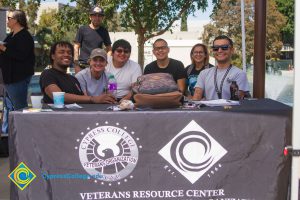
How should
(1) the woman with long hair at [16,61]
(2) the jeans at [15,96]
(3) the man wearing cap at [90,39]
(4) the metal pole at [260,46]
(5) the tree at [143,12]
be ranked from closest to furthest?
1. (4) the metal pole at [260,46]
2. (1) the woman with long hair at [16,61]
3. (2) the jeans at [15,96]
4. (3) the man wearing cap at [90,39]
5. (5) the tree at [143,12]

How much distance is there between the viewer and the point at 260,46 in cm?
527

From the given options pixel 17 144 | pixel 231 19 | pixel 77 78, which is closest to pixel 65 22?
pixel 77 78

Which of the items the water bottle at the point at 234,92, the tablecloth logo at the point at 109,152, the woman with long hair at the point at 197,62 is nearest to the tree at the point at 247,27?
the woman with long hair at the point at 197,62

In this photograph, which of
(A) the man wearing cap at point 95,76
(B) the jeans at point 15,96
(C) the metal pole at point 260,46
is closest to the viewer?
(A) the man wearing cap at point 95,76

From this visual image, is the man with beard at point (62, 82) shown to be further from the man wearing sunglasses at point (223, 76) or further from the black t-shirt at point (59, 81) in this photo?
the man wearing sunglasses at point (223, 76)

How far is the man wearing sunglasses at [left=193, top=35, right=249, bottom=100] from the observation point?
4.59m

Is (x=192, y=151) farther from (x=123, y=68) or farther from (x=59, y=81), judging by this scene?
(x=123, y=68)

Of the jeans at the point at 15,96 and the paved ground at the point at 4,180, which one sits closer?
the paved ground at the point at 4,180

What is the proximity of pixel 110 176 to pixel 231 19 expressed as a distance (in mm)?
29032

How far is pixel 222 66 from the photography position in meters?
4.70

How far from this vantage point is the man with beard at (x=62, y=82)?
4281 mm

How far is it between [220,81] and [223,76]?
0.18 ft

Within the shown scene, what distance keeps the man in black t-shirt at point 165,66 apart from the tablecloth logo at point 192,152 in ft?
7.07
